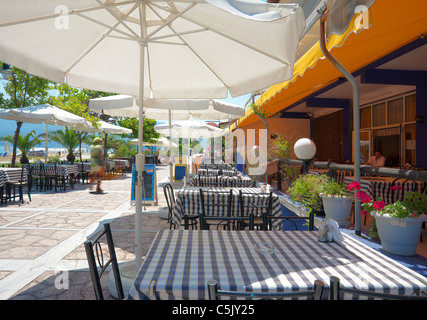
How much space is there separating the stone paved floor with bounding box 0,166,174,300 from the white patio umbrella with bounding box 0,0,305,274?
958mm

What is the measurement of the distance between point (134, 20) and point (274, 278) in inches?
112

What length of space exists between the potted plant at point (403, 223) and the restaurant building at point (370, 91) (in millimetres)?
1491

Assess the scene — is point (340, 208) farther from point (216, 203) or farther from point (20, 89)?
point (20, 89)

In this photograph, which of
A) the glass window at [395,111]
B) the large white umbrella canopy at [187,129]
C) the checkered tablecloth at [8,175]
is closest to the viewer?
the checkered tablecloth at [8,175]

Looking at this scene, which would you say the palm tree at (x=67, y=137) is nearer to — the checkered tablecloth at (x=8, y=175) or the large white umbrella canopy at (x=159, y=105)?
the checkered tablecloth at (x=8, y=175)

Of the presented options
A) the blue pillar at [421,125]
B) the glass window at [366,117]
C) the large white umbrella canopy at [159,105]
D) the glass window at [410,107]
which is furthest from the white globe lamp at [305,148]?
the glass window at [366,117]

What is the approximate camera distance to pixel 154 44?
3492mm

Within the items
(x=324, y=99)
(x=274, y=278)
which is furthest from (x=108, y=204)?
(x=324, y=99)

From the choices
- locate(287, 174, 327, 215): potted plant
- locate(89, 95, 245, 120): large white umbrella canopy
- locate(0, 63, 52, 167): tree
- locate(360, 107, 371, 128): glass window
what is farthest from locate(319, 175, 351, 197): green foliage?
locate(0, 63, 52, 167): tree

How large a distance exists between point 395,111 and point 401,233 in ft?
25.0

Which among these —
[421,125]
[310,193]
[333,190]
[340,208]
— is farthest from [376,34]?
[421,125]

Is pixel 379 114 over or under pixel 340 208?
over

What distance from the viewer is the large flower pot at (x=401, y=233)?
2.38 meters
